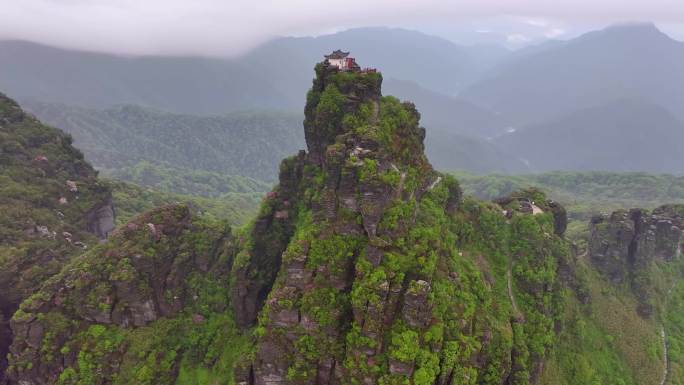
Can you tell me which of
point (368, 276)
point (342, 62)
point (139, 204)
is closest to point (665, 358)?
point (368, 276)

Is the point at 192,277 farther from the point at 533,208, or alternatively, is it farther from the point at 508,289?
the point at 533,208

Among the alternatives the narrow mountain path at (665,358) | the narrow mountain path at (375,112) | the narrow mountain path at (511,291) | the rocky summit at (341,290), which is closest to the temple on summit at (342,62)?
the rocky summit at (341,290)

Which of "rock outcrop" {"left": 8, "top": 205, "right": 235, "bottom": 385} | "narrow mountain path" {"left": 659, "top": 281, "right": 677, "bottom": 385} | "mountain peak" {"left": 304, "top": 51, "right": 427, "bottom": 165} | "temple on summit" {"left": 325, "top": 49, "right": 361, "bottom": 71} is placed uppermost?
"temple on summit" {"left": 325, "top": 49, "right": 361, "bottom": 71}

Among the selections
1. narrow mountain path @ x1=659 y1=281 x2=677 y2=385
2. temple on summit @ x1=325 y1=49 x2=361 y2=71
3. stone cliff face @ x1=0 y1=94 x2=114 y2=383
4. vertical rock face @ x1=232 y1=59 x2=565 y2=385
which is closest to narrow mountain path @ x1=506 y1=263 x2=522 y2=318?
vertical rock face @ x1=232 y1=59 x2=565 y2=385

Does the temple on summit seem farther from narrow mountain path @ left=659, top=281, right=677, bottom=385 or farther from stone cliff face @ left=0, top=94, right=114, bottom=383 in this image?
narrow mountain path @ left=659, top=281, right=677, bottom=385

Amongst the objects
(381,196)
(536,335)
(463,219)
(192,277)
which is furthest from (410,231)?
(192,277)

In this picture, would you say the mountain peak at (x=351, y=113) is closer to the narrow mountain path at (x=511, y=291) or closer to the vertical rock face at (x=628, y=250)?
the narrow mountain path at (x=511, y=291)

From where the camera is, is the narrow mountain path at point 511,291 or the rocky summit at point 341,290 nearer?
the rocky summit at point 341,290
